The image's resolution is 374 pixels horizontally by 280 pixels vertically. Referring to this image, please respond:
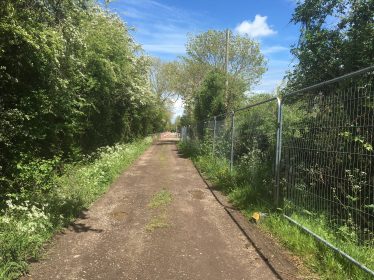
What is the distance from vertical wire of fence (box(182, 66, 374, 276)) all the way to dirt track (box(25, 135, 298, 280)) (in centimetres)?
102

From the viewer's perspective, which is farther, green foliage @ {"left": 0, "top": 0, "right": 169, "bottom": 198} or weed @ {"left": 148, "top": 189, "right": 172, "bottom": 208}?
weed @ {"left": 148, "top": 189, "right": 172, "bottom": 208}

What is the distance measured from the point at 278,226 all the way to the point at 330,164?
154 centimetres

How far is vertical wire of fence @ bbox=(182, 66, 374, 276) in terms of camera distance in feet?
14.3

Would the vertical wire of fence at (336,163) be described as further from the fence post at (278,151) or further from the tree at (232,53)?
the tree at (232,53)

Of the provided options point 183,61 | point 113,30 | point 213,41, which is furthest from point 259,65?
point 113,30

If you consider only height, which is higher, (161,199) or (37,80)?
(37,80)

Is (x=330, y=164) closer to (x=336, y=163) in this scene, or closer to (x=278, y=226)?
(x=336, y=163)

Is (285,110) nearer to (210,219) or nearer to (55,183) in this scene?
(210,219)

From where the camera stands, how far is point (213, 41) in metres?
36.7

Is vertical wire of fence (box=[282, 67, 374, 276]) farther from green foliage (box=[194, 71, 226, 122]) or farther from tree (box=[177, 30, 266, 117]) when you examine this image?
tree (box=[177, 30, 266, 117])

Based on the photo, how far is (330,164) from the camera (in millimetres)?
4965

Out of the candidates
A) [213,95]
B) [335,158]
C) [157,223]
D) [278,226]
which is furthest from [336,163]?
[213,95]

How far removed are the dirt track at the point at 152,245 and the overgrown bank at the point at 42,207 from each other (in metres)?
0.22

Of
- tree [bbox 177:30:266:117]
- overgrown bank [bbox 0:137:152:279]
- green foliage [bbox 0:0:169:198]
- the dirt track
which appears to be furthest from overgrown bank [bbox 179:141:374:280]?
tree [bbox 177:30:266:117]
